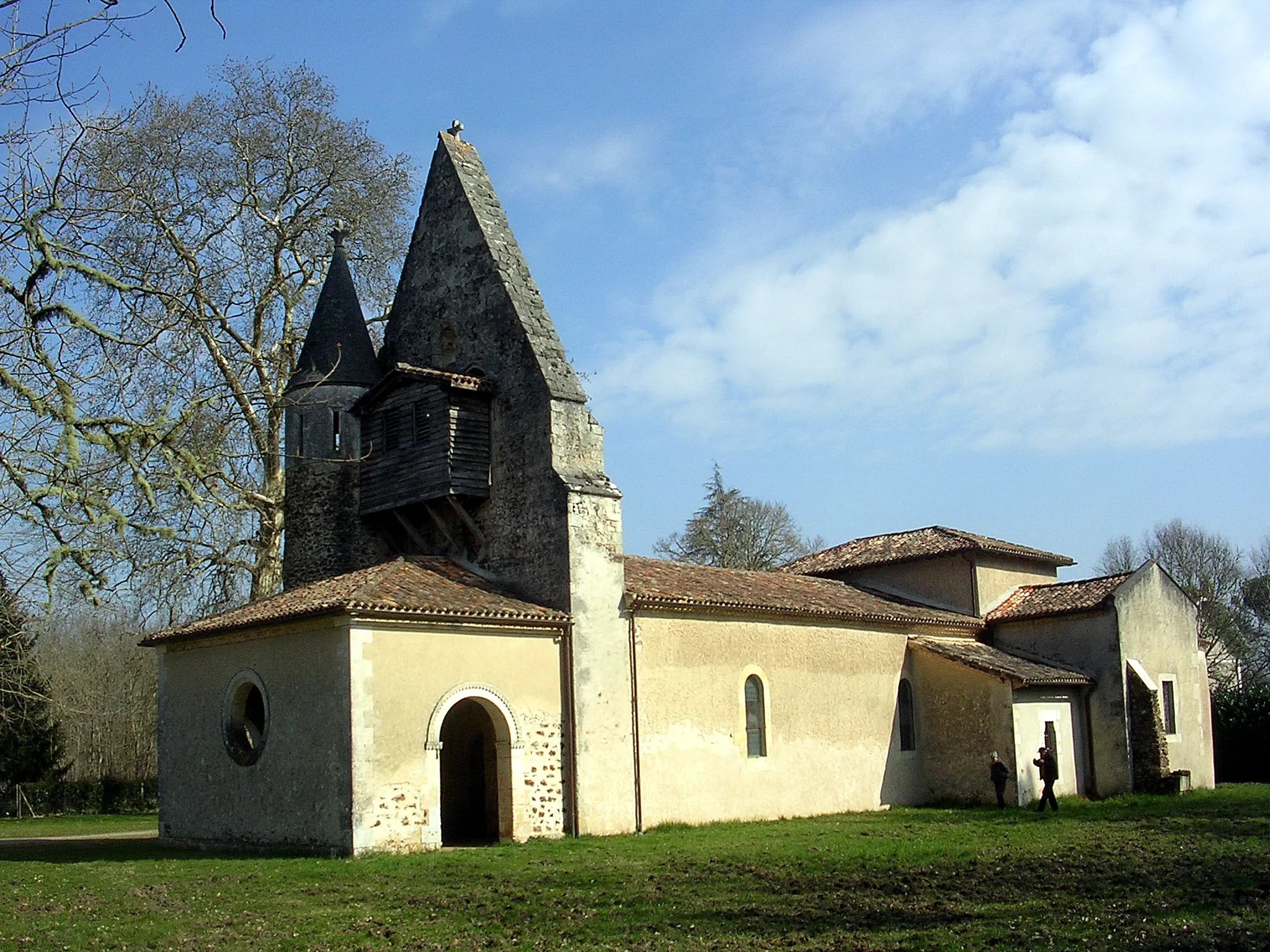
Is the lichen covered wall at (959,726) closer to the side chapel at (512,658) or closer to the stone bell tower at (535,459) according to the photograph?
the side chapel at (512,658)

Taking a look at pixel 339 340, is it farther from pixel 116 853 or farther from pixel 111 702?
pixel 111 702

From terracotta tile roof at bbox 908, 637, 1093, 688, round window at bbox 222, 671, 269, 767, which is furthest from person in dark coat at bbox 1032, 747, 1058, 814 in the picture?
round window at bbox 222, 671, 269, 767

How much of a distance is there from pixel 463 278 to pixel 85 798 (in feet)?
92.6

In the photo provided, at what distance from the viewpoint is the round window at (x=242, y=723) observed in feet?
69.5

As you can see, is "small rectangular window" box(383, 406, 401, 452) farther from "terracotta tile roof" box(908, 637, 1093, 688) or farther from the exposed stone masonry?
"terracotta tile roof" box(908, 637, 1093, 688)

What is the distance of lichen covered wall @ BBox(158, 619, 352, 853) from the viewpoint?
1934 cm

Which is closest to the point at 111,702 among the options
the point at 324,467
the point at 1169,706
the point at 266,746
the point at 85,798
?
the point at 85,798

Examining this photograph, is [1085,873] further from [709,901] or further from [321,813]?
[321,813]

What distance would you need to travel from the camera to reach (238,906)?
14477 mm

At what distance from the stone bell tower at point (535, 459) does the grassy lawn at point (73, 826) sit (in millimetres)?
13971

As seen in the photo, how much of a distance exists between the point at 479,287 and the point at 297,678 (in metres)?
8.65

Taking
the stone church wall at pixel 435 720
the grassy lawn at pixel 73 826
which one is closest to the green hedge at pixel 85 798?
the grassy lawn at pixel 73 826

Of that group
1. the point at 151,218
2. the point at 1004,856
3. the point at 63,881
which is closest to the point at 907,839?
the point at 1004,856

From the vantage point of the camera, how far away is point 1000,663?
28.8 metres
